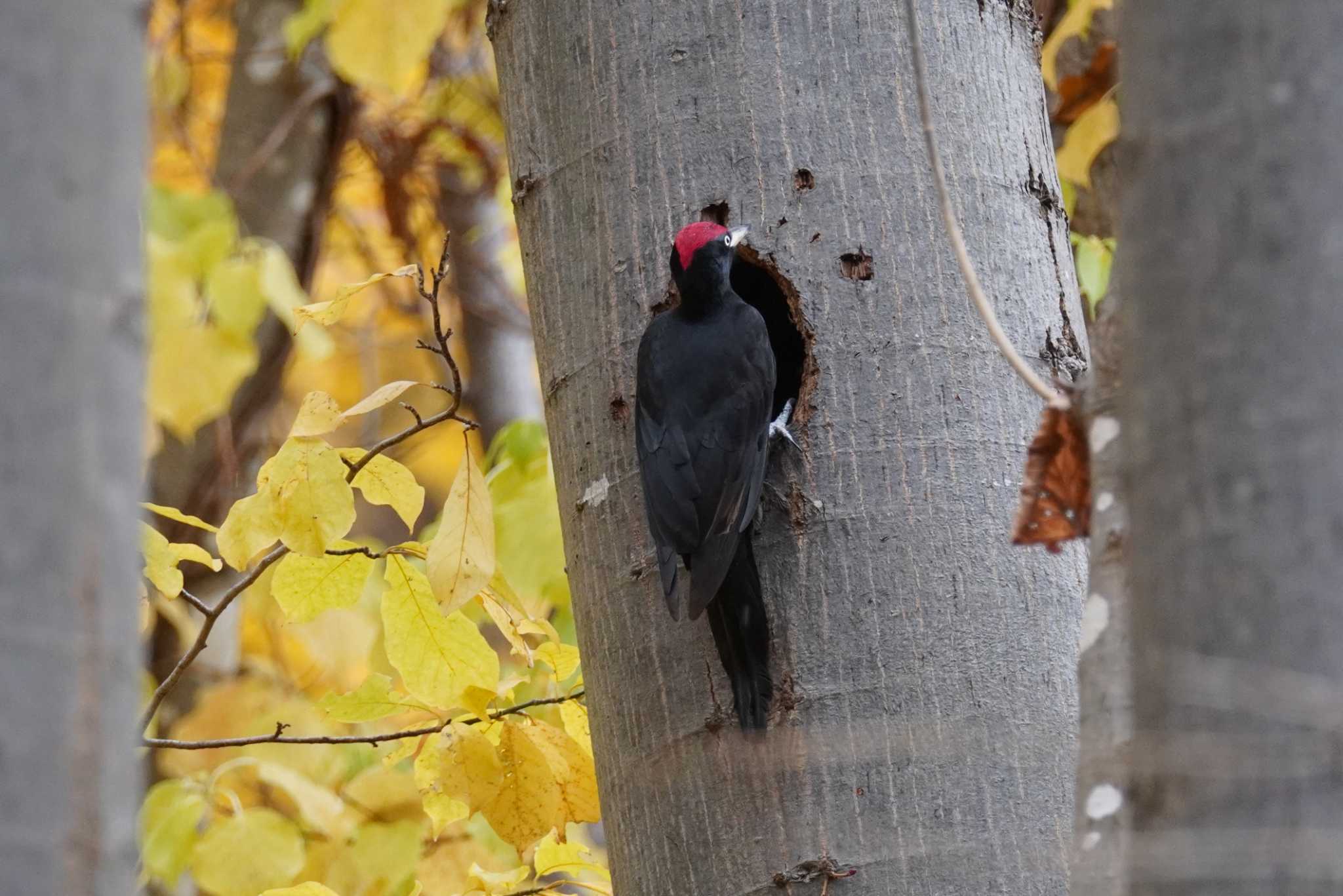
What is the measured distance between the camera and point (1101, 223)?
4.42 metres

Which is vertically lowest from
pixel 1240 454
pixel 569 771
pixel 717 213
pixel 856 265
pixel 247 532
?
pixel 569 771

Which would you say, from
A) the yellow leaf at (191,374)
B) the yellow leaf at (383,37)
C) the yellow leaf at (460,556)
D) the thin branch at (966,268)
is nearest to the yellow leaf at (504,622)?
the yellow leaf at (460,556)

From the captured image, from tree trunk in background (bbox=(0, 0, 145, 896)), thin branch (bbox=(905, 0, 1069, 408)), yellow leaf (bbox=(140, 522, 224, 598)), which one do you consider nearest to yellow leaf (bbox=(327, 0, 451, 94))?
yellow leaf (bbox=(140, 522, 224, 598))

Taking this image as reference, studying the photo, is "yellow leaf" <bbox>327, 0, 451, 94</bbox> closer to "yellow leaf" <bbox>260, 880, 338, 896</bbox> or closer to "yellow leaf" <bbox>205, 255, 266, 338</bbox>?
"yellow leaf" <bbox>205, 255, 266, 338</bbox>

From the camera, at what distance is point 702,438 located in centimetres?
244

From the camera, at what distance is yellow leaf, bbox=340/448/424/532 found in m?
2.40

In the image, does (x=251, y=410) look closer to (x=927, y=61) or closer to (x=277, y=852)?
(x=277, y=852)

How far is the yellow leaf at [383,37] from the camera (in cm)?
402

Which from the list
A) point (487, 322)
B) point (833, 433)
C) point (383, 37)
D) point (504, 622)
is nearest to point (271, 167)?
point (487, 322)

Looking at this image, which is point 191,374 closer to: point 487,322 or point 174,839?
point 174,839

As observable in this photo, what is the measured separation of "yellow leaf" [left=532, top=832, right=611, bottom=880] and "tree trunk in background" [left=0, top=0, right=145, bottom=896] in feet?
5.32

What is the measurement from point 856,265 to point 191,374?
2748 mm

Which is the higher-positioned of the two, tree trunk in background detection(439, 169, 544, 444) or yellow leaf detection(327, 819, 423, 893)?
tree trunk in background detection(439, 169, 544, 444)

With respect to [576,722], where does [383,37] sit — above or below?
above
